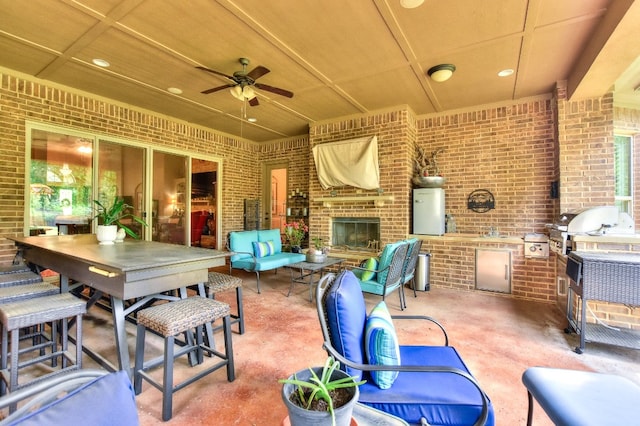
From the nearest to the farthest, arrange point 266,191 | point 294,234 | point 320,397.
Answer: point 320,397 < point 294,234 < point 266,191

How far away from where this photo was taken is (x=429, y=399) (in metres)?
1.28

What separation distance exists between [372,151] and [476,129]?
1.65 m

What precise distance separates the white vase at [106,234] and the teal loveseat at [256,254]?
1.70 meters

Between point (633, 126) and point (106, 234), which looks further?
point (633, 126)

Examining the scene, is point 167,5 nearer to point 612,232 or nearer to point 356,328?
point 356,328

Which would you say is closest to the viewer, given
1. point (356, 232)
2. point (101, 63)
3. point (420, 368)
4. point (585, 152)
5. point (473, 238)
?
point (420, 368)

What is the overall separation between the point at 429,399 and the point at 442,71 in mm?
3324

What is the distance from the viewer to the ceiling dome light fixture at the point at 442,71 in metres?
3.34

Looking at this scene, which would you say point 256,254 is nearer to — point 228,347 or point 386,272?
point 386,272

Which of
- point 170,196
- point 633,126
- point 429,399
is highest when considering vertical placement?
point 633,126

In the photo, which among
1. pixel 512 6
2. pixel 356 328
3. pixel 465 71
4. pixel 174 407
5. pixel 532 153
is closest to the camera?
pixel 356 328

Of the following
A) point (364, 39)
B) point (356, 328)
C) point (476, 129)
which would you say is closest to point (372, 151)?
point (476, 129)

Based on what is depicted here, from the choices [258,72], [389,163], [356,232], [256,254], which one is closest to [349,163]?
[389,163]

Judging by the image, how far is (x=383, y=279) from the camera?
10.7 ft
